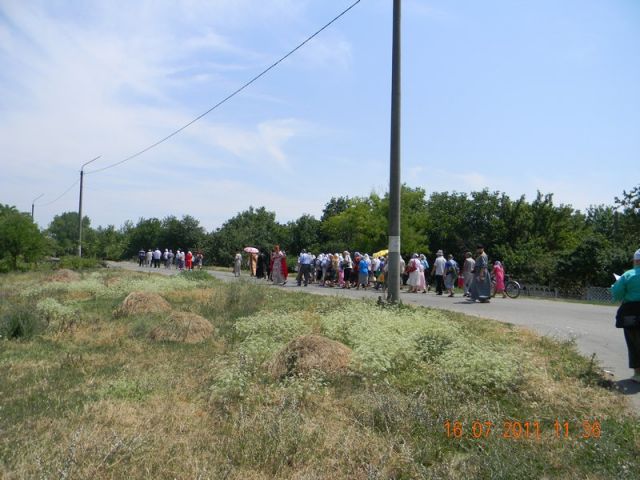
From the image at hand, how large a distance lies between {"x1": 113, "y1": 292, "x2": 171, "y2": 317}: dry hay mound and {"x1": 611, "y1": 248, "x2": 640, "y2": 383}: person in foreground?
30.6 feet

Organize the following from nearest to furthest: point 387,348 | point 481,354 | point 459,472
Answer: point 459,472, point 481,354, point 387,348

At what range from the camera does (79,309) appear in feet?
41.6

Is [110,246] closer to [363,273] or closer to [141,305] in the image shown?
[363,273]

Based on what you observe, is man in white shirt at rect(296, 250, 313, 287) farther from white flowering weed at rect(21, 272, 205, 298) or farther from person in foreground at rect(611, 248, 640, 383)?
person in foreground at rect(611, 248, 640, 383)

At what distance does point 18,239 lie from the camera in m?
37.2

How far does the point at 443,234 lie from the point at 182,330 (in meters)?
45.3

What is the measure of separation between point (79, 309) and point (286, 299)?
5260 mm

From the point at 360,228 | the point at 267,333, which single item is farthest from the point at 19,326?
the point at 360,228

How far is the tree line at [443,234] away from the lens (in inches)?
1234

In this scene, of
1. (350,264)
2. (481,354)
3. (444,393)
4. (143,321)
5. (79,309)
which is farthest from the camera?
(350,264)

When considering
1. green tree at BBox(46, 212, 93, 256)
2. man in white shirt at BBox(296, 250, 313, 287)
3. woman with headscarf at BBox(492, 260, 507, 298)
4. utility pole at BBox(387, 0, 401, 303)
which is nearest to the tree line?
Result: woman with headscarf at BBox(492, 260, 507, 298)

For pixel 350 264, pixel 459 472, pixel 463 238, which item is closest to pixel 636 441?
pixel 459 472

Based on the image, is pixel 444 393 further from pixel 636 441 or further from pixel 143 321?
pixel 143 321

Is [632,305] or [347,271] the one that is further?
[347,271]
